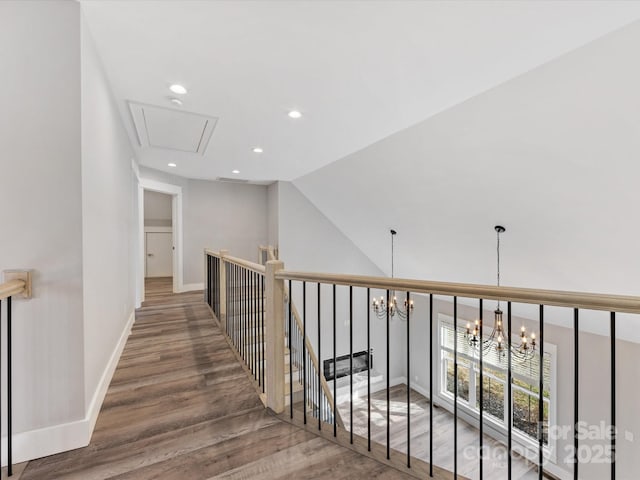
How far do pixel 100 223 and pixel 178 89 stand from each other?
3.99 ft

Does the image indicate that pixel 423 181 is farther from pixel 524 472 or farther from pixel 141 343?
pixel 524 472

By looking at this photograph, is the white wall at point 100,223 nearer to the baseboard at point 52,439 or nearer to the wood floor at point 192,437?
the baseboard at point 52,439

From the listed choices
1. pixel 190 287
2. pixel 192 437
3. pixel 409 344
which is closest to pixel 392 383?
pixel 190 287

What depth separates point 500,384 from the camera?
18.4ft

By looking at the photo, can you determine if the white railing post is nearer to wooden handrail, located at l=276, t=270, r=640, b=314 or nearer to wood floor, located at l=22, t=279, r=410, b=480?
wood floor, located at l=22, t=279, r=410, b=480

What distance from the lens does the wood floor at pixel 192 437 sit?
1.47m

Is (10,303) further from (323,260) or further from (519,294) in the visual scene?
(323,260)

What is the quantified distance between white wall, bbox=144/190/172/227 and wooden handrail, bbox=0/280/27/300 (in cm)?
714

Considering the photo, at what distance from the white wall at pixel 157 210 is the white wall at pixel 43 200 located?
6.95 m

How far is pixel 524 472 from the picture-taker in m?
4.33

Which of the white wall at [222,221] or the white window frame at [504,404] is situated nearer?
the white window frame at [504,404]

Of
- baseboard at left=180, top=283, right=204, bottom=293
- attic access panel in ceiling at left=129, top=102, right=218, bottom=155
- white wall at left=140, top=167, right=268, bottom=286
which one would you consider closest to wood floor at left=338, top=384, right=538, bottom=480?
baseboard at left=180, top=283, right=204, bottom=293

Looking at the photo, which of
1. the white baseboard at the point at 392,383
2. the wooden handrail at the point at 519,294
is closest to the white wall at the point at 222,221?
the white baseboard at the point at 392,383

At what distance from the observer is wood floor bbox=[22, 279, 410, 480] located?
147 centimetres
